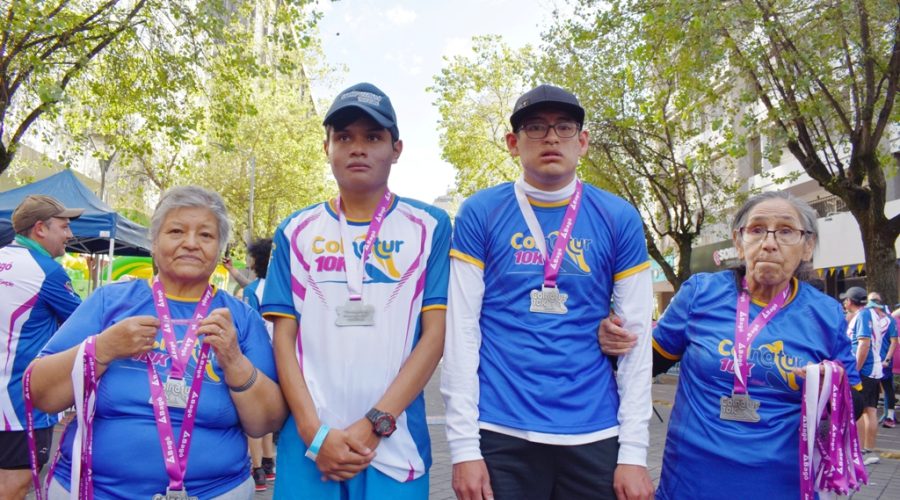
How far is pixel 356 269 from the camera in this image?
2729mm

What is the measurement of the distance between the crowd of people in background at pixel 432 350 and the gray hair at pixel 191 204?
0.03ft

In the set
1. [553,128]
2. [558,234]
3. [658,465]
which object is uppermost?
[553,128]

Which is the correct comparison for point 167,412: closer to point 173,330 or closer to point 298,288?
point 173,330

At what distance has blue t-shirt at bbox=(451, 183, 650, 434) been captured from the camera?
2.63 metres

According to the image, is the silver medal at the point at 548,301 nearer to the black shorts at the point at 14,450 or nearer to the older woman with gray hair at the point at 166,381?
the older woman with gray hair at the point at 166,381

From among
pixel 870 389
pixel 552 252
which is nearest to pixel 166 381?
pixel 552 252

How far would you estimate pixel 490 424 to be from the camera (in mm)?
2639

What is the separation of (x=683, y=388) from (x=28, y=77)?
1192 cm

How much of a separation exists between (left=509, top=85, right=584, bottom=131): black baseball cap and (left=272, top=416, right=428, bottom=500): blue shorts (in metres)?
1.43

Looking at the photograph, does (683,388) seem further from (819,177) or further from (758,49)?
(819,177)

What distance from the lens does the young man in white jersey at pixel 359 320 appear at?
101 inches

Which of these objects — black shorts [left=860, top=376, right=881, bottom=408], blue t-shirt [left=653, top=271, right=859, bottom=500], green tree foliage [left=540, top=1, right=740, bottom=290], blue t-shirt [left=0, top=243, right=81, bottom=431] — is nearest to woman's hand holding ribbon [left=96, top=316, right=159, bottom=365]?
blue t-shirt [left=653, top=271, right=859, bottom=500]

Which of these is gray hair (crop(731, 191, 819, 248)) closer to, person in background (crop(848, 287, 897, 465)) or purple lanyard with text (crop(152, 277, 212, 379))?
purple lanyard with text (crop(152, 277, 212, 379))

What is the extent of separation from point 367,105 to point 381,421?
117 cm
